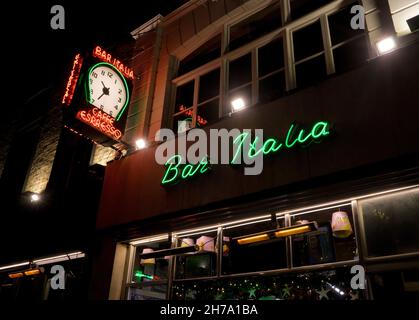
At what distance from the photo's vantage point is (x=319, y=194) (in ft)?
18.7

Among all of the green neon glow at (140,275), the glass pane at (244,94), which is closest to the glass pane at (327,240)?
the glass pane at (244,94)

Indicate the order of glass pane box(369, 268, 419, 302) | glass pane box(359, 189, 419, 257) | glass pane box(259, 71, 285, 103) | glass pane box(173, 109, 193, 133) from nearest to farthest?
glass pane box(369, 268, 419, 302), glass pane box(359, 189, 419, 257), glass pane box(259, 71, 285, 103), glass pane box(173, 109, 193, 133)

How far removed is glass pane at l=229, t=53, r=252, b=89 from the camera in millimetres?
8414

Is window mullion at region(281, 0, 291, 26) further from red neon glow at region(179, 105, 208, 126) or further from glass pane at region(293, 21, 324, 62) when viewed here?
red neon glow at region(179, 105, 208, 126)

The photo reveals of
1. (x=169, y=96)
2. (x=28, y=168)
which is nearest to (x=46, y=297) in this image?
(x=28, y=168)

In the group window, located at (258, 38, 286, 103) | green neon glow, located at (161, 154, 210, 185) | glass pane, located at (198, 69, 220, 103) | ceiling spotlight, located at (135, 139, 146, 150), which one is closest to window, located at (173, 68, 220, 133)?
glass pane, located at (198, 69, 220, 103)

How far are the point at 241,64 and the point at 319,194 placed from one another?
13.5 feet

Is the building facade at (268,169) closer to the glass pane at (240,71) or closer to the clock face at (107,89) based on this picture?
the glass pane at (240,71)

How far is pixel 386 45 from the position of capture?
19.7 feet

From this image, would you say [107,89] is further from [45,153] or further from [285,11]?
[45,153]

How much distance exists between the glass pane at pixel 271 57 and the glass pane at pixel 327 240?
3.36 m

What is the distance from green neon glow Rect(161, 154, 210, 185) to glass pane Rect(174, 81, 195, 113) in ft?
6.87

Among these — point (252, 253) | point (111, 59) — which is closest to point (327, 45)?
point (252, 253)
